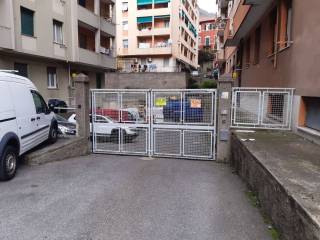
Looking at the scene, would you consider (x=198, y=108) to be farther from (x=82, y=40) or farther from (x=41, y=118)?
(x=82, y=40)

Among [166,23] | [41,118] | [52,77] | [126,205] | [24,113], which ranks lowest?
[126,205]

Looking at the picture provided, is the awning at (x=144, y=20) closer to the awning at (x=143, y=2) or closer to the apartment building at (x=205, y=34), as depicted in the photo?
the awning at (x=143, y=2)

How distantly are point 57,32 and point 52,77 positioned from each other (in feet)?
10.0

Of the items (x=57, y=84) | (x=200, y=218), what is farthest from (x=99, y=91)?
(x=57, y=84)

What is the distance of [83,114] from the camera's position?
8.64 metres

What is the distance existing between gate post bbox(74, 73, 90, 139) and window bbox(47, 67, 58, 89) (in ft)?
37.1

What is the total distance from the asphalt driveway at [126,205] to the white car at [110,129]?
190cm

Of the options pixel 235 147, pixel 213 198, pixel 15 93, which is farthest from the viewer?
pixel 235 147

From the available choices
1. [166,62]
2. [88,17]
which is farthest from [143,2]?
[88,17]

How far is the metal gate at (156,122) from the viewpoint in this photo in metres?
7.81

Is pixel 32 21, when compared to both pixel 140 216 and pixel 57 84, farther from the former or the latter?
pixel 140 216

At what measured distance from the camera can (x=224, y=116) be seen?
7.57 meters

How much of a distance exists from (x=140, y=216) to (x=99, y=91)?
5388mm

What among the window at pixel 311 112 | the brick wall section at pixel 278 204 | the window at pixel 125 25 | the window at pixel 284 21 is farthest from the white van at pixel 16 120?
the window at pixel 125 25
